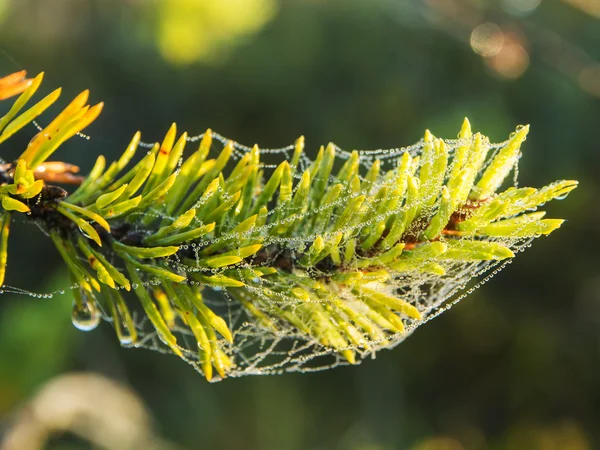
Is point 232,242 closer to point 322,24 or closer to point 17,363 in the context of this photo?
point 17,363

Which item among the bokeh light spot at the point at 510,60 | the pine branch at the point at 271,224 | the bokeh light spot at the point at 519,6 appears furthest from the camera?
the bokeh light spot at the point at 519,6

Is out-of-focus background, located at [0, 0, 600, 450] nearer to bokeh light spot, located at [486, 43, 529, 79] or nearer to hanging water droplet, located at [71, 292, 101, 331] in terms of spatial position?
bokeh light spot, located at [486, 43, 529, 79]

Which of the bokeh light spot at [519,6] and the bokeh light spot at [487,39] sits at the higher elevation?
the bokeh light spot at [519,6]

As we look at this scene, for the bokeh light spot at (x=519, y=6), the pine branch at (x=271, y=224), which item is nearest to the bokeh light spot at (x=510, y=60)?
the bokeh light spot at (x=519, y=6)

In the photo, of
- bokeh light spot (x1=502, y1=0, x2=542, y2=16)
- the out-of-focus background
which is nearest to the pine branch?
the out-of-focus background

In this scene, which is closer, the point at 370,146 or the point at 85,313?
the point at 85,313

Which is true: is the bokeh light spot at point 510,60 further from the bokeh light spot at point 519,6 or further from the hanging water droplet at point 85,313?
the hanging water droplet at point 85,313

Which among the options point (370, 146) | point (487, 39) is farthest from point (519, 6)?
point (370, 146)

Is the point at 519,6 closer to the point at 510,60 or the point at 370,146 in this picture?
the point at 510,60
